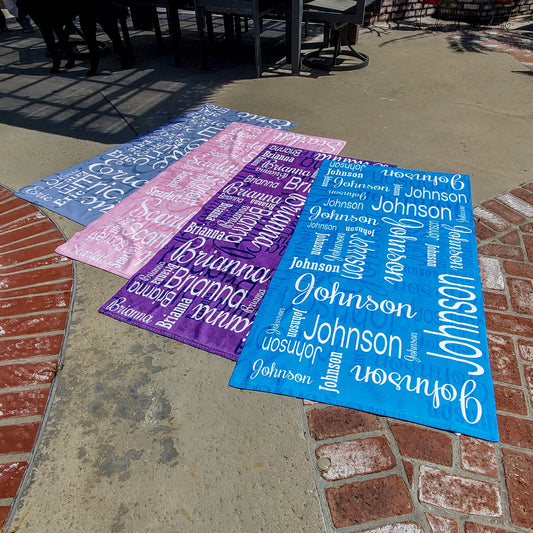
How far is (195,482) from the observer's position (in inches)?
66.2

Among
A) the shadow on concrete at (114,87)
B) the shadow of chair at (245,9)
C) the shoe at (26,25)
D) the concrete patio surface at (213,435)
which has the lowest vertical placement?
the concrete patio surface at (213,435)

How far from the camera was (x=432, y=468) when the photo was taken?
1.69 metres

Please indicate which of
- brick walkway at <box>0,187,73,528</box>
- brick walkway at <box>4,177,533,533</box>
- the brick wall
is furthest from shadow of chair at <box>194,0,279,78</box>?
brick walkway at <box>4,177,533,533</box>

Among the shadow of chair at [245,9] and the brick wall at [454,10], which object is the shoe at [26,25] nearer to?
the shadow of chair at [245,9]

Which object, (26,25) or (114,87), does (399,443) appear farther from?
(26,25)

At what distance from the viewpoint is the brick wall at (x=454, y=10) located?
27.3ft

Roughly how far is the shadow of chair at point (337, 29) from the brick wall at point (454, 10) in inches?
86.8

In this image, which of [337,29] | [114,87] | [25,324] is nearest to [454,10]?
[337,29]

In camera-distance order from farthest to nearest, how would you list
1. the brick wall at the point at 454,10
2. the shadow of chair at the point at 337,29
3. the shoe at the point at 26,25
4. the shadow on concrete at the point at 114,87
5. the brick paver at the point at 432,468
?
1. the brick wall at the point at 454,10
2. the shoe at the point at 26,25
3. the shadow of chair at the point at 337,29
4. the shadow on concrete at the point at 114,87
5. the brick paver at the point at 432,468

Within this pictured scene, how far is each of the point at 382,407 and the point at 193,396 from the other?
891 millimetres

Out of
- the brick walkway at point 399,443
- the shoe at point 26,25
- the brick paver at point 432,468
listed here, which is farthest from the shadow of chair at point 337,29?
the shoe at point 26,25

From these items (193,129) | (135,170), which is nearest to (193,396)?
(135,170)

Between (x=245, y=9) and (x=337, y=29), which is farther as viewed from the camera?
(x=337, y=29)

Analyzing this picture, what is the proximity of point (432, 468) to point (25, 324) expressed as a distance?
7.28 ft
